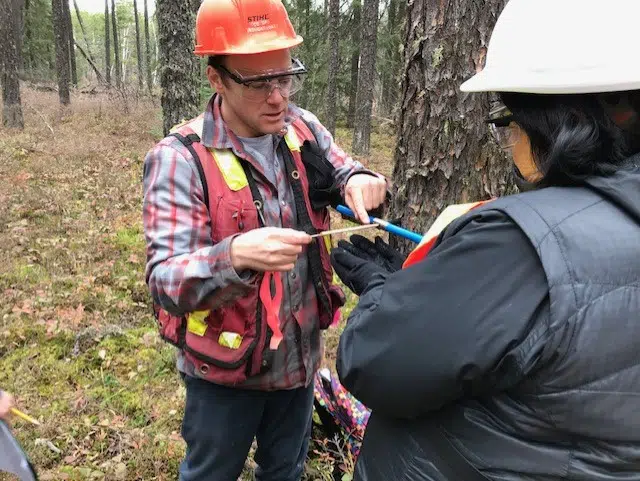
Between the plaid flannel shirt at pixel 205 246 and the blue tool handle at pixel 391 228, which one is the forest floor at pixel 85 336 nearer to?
the plaid flannel shirt at pixel 205 246

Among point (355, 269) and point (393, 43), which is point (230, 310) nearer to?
point (355, 269)

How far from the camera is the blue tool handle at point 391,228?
1938mm

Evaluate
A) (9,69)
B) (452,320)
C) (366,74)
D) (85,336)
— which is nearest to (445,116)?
(452,320)

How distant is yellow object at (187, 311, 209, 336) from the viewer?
2088 millimetres

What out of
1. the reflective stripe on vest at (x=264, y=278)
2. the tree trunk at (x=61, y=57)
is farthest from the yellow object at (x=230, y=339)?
the tree trunk at (x=61, y=57)

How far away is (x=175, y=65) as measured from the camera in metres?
6.49

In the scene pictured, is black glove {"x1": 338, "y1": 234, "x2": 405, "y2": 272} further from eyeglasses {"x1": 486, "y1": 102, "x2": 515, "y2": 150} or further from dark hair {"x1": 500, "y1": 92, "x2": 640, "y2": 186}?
dark hair {"x1": 500, "y1": 92, "x2": 640, "y2": 186}

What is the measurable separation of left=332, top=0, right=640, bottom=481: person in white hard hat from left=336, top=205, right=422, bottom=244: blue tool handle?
581 millimetres

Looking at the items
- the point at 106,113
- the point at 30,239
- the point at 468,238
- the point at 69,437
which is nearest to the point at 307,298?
the point at 468,238

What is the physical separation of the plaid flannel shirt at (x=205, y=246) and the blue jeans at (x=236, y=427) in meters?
0.11

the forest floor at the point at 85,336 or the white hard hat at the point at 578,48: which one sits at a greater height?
the white hard hat at the point at 578,48

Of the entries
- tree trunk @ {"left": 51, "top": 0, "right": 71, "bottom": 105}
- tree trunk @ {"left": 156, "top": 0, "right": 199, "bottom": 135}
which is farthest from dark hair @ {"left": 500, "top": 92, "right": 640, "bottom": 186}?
tree trunk @ {"left": 51, "top": 0, "right": 71, "bottom": 105}

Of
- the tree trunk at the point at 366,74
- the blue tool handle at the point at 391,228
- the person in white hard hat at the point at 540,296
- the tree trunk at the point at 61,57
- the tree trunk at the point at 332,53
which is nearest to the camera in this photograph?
the person in white hard hat at the point at 540,296

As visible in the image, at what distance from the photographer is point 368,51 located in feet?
48.3
